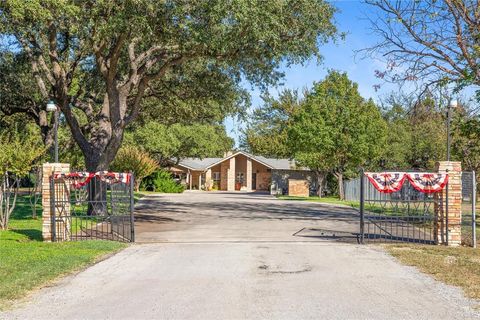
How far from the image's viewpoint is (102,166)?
886 inches

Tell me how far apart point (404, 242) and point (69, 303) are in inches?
385

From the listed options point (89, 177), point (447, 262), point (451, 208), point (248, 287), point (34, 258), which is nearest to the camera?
point (248, 287)

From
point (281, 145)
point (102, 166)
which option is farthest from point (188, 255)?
point (281, 145)

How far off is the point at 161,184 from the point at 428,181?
138 feet

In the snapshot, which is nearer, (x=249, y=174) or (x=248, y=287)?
(x=248, y=287)

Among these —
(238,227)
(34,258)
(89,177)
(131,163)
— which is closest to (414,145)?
(131,163)

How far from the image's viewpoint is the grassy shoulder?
9.22 meters

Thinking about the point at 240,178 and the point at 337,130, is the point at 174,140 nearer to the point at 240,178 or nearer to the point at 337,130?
the point at 240,178

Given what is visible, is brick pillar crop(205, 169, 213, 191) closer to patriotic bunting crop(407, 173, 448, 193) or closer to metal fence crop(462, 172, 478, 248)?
metal fence crop(462, 172, 478, 248)

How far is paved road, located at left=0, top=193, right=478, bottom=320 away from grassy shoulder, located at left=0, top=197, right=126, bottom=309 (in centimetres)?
43

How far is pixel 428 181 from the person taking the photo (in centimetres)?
1473

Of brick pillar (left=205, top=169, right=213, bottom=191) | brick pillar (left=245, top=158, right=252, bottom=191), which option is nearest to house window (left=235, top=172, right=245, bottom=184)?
brick pillar (left=245, top=158, right=252, bottom=191)

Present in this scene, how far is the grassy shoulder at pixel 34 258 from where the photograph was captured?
363 inches

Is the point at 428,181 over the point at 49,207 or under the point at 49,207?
over
